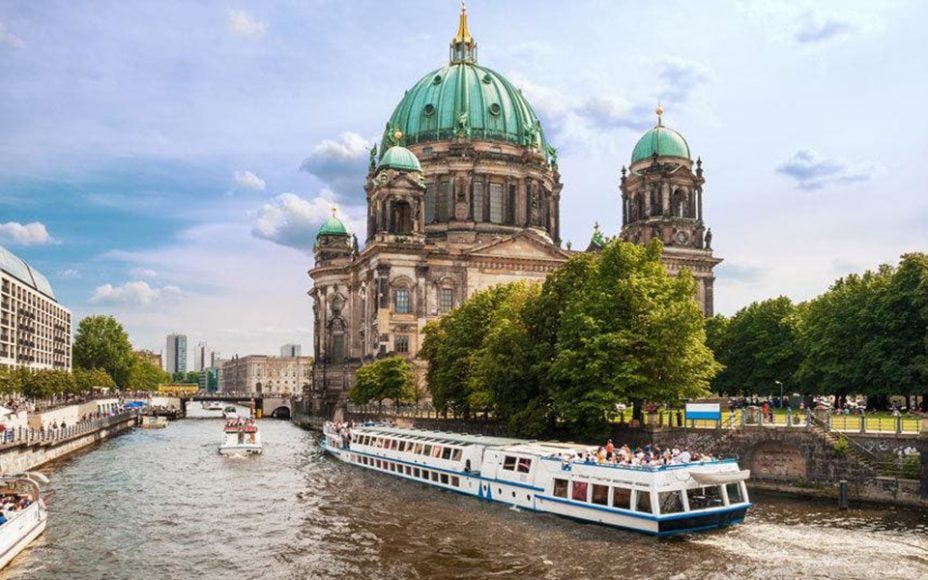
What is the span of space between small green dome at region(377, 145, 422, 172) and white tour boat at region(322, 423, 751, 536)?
58892 millimetres

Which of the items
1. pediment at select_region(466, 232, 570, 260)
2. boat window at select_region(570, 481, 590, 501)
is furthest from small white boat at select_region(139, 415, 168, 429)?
boat window at select_region(570, 481, 590, 501)

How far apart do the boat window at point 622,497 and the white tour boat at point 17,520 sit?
22.7 metres

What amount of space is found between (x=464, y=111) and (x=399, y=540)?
90822 mm

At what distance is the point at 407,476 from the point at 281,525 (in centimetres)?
1656

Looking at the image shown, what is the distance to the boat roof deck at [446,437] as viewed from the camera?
51.5m

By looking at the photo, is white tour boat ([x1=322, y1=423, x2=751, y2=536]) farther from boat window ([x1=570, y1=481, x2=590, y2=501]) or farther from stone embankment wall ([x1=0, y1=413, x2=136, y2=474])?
stone embankment wall ([x1=0, y1=413, x2=136, y2=474])

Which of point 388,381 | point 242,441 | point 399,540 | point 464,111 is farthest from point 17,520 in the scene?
point 464,111

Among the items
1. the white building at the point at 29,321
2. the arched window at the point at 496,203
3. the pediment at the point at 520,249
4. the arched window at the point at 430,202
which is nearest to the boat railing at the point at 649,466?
the pediment at the point at 520,249

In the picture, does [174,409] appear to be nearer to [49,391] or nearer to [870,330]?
[49,391]

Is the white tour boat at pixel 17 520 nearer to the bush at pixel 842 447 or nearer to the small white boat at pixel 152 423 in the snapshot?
the bush at pixel 842 447

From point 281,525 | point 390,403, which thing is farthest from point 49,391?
point 281,525

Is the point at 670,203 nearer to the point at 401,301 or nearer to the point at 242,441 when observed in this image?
the point at 401,301

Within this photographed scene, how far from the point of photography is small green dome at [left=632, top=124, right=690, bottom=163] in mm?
110625

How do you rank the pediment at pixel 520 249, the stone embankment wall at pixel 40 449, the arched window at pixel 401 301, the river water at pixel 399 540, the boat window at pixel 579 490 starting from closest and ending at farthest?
the river water at pixel 399 540, the boat window at pixel 579 490, the stone embankment wall at pixel 40 449, the arched window at pixel 401 301, the pediment at pixel 520 249
